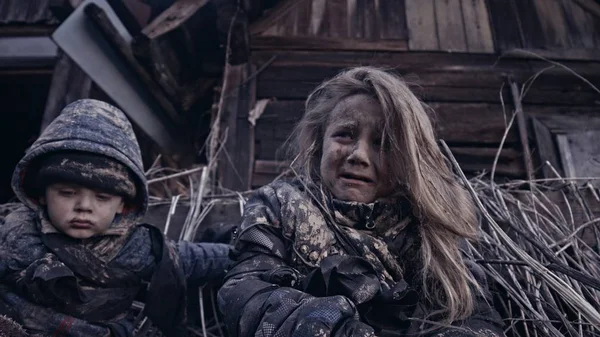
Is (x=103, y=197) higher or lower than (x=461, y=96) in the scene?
lower

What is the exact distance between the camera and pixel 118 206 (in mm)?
2152

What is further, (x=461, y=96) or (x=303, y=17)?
(x=303, y=17)

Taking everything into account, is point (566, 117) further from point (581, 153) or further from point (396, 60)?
point (396, 60)

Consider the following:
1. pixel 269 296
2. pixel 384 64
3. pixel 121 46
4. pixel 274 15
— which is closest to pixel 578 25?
pixel 384 64

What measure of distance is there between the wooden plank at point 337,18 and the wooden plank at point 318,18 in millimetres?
44

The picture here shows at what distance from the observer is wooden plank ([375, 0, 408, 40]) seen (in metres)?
4.22

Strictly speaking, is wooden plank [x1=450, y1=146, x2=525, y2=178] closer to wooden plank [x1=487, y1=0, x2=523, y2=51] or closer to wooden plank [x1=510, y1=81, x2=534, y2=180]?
wooden plank [x1=510, y1=81, x2=534, y2=180]

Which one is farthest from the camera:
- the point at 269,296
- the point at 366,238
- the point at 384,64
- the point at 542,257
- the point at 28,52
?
the point at 28,52

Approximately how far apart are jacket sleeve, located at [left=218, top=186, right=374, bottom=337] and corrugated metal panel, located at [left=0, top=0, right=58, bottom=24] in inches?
157

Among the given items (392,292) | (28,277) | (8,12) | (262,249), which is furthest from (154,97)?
(392,292)

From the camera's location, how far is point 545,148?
12.1ft

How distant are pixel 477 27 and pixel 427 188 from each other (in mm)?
3055

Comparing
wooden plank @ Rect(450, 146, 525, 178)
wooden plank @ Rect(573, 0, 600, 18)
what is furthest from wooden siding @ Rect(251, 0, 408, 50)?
wooden plank @ Rect(573, 0, 600, 18)

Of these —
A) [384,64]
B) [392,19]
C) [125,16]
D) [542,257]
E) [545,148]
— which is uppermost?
[125,16]
